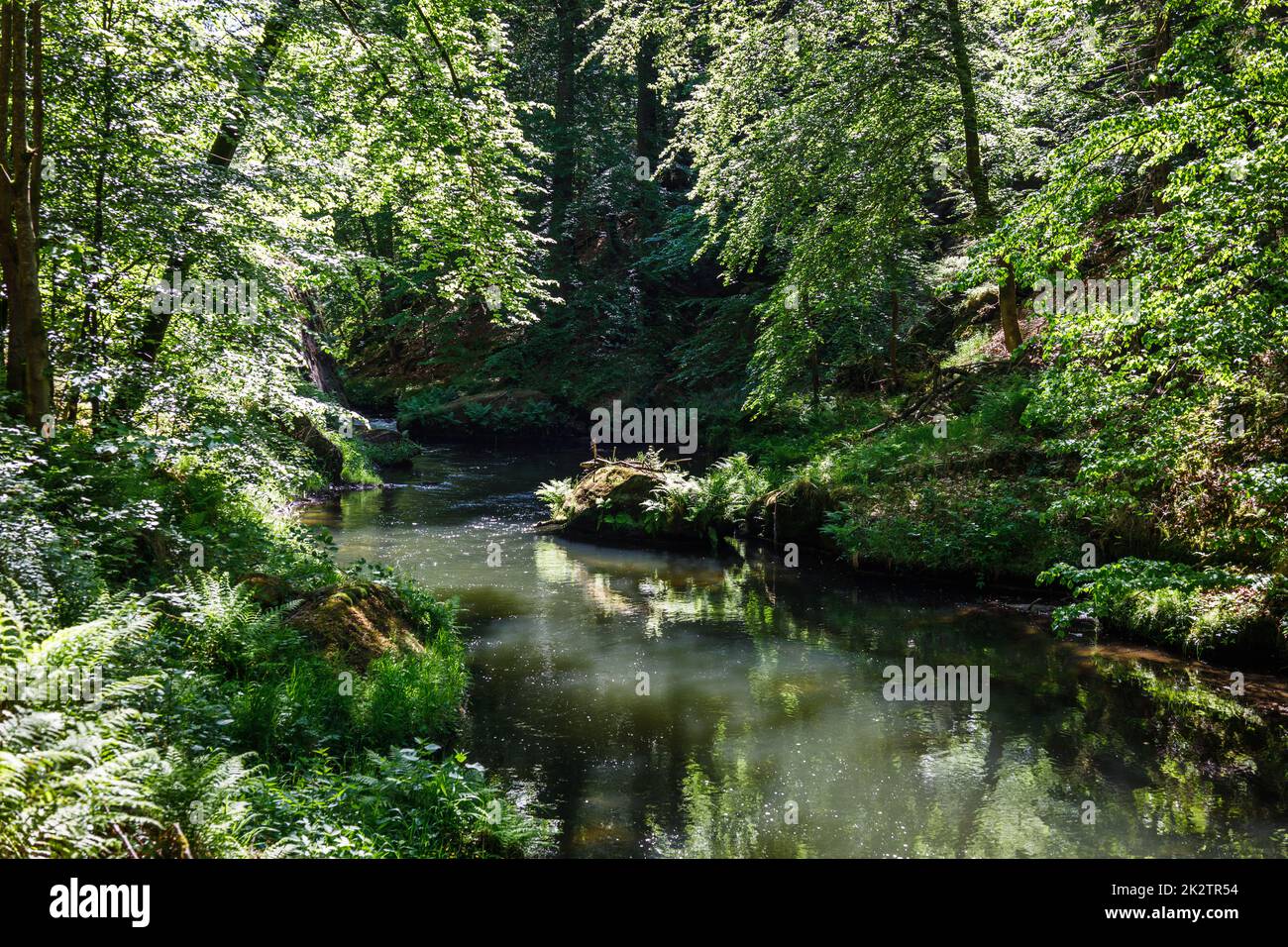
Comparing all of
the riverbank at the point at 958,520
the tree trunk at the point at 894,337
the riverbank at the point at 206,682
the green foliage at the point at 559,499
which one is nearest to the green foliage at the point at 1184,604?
the riverbank at the point at 958,520

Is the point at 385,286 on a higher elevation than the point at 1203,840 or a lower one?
higher

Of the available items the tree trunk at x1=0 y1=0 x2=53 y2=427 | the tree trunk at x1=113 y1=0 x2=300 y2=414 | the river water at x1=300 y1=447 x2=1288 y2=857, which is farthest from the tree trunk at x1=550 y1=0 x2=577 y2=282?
the tree trunk at x1=0 y1=0 x2=53 y2=427

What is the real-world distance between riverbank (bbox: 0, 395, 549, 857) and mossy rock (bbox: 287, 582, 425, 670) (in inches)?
1.0

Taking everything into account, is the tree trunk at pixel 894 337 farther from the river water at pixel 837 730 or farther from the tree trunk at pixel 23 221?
the tree trunk at pixel 23 221

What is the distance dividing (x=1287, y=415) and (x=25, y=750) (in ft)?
39.4

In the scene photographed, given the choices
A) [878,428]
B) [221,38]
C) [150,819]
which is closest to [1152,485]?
[878,428]

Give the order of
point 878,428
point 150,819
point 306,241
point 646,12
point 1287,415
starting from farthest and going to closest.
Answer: point 878,428
point 646,12
point 306,241
point 1287,415
point 150,819

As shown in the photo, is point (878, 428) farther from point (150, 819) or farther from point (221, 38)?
point (150, 819)

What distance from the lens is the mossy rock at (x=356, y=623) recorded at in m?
7.60

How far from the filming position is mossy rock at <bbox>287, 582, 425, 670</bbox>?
760 cm

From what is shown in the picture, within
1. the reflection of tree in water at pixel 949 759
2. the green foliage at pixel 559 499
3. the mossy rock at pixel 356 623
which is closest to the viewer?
the reflection of tree in water at pixel 949 759

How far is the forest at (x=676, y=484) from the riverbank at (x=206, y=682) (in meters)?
0.04

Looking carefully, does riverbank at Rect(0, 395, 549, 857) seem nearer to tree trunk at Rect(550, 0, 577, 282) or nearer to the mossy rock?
the mossy rock
